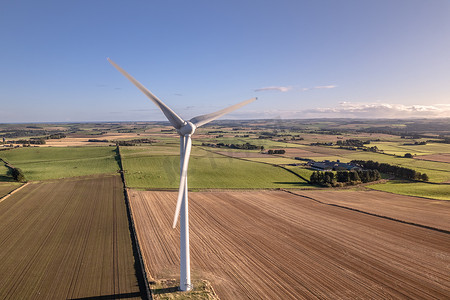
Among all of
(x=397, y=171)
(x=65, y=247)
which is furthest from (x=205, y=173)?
(x=397, y=171)

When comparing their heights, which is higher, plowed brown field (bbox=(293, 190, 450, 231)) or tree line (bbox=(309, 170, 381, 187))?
tree line (bbox=(309, 170, 381, 187))

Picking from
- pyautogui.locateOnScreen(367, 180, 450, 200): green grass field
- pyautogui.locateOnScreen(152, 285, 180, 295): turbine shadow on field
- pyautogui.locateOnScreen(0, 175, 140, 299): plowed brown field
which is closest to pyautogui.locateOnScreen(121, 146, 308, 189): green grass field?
pyautogui.locateOnScreen(0, 175, 140, 299): plowed brown field

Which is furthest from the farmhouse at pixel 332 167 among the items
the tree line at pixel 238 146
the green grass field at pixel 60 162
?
the green grass field at pixel 60 162

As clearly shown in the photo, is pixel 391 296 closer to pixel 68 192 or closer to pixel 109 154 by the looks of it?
pixel 68 192

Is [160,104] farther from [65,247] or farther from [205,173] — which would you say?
[205,173]

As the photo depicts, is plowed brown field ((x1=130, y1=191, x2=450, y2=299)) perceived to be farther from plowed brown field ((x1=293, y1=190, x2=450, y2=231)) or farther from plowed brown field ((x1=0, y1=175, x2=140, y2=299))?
plowed brown field ((x1=293, y1=190, x2=450, y2=231))

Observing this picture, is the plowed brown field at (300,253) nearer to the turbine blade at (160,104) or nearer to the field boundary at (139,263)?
the field boundary at (139,263)

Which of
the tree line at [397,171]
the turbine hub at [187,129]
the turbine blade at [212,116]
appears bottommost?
the tree line at [397,171]
